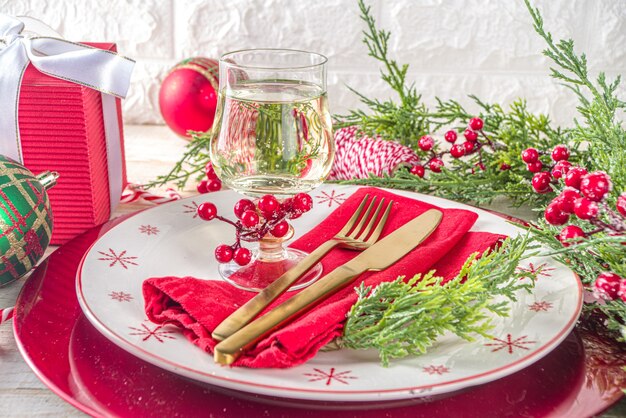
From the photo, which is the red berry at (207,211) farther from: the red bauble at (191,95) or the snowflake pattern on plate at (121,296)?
the red bauble at (191,95)

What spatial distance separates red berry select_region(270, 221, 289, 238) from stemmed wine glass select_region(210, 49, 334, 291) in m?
0.03

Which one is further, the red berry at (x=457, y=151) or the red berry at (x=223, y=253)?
the red berry at (x=457, y=151)

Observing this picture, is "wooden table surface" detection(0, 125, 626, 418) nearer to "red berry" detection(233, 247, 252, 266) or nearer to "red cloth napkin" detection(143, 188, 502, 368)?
"red cloth napkin" detection(143, 188, 502, 368)

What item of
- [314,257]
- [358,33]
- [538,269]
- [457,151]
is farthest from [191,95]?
[538,269]

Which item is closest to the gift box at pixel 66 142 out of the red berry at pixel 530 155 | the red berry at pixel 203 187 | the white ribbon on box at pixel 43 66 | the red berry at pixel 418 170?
the white ribbon on box at pixel 43 66

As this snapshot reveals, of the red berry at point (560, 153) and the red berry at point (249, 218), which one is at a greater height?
the red berry at point (560, 153)

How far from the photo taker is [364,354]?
0.54 meters

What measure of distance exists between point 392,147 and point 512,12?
0.61 m

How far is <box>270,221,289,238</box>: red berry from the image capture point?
70 centimetres

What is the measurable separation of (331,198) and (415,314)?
0.36 m

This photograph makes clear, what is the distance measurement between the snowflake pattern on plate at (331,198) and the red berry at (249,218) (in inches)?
6.7

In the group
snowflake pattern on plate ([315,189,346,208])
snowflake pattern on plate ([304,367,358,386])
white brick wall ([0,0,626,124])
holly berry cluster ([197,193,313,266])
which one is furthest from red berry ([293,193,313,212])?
white brick wall ([0,0,626,124])

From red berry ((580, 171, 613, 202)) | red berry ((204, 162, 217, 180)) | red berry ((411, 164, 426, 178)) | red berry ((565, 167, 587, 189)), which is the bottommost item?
red berry ((204, 162, 217, 180))

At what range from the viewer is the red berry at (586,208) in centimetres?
53
